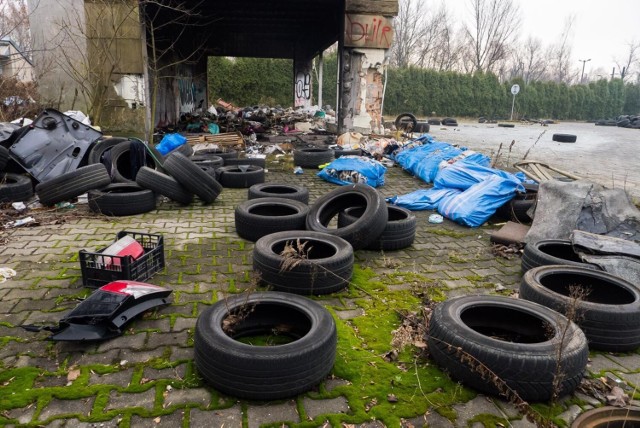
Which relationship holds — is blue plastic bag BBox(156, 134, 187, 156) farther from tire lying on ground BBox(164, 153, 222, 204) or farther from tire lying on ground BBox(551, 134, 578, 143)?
tire lying on ground BBox(551, 134, 578, 143)

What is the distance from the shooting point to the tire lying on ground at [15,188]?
6.26 m

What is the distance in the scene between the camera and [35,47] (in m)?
9.73

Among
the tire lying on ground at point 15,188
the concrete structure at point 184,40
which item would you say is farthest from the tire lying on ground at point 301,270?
the concrete structure at point 184,40

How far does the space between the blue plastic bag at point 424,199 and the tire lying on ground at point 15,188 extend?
5.81m

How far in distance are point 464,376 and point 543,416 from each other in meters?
0.47

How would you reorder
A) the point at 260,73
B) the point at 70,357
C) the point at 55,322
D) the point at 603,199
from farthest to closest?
the point at 260,73, the point at 603,199, the point at 55,322, the point at 70,357

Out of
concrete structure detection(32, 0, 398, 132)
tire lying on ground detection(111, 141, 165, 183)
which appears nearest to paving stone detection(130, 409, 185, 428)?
tire lying on ground detection(111, 141, 165, 183)

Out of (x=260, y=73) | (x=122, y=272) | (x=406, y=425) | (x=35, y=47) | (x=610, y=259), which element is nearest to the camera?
(x=406, y=425)

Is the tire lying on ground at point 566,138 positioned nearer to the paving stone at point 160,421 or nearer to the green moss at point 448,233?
the green moss at point 448,233

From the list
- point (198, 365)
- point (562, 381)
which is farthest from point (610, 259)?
point (198, 365)

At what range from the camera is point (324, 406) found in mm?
2516

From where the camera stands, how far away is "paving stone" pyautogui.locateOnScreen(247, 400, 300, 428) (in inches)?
93.4

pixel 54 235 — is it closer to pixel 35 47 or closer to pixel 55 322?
pixel 55 322

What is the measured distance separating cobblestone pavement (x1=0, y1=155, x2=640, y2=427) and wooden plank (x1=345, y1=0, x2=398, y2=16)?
360 inches
